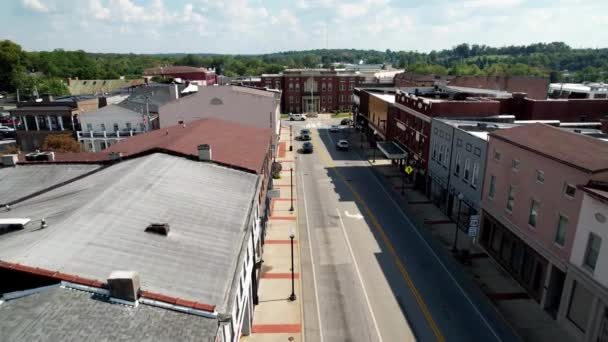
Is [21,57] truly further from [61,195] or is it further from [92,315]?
[92,315]

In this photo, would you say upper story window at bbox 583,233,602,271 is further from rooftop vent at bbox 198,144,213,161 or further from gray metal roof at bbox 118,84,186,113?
gray metal roof at bbox 118,84,186,113

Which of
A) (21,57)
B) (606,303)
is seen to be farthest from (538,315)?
(21,57)

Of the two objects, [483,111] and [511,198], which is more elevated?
[483,111]

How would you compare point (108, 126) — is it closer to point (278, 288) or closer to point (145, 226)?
point (278, 288)

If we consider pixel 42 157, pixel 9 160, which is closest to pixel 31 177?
pixel 9 160

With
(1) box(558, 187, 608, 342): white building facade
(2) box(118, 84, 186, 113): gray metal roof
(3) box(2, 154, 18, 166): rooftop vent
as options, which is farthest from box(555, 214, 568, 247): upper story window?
(2) box(118, 84, 186, 113): gray metal roof

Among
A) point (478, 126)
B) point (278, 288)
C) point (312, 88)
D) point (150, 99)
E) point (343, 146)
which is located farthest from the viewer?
point (312, 88)
